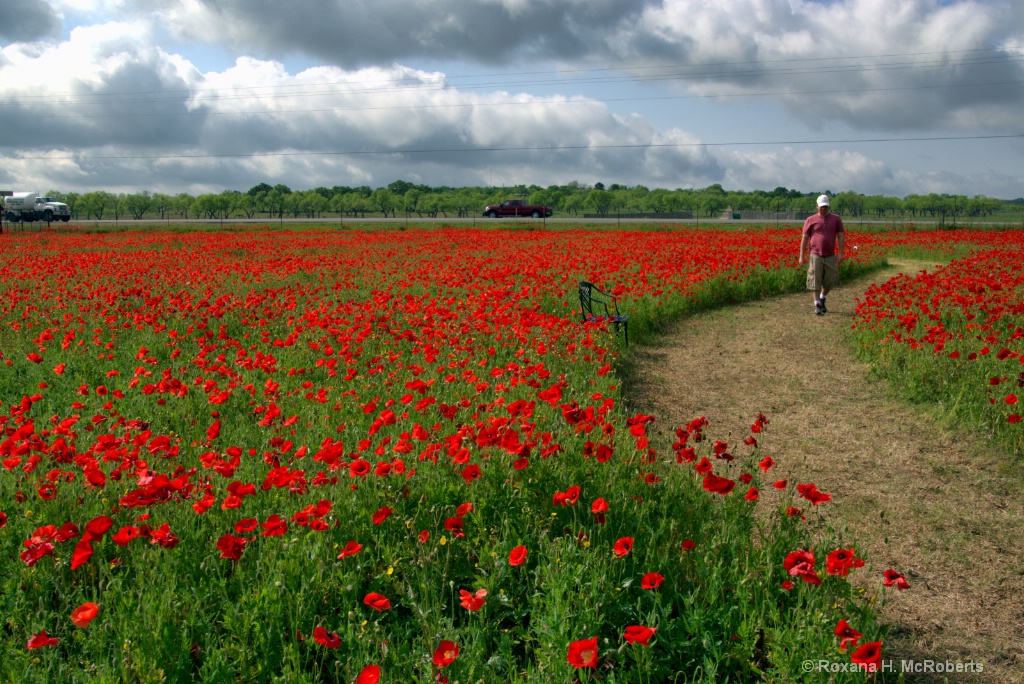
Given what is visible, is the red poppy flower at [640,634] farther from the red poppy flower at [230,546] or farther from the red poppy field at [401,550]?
the red poppy flower at [230,546]

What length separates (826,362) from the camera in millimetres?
9664

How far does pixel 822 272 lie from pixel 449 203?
90.0 m

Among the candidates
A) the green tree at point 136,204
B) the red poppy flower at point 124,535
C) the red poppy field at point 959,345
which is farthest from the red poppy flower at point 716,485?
the green tree at point 136,204

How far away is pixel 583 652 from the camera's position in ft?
7.47

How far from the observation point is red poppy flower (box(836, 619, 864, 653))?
2.52 meters

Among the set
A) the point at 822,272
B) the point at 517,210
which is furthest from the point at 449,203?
the point at 822,272

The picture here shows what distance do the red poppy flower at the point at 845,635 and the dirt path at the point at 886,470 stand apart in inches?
37.3

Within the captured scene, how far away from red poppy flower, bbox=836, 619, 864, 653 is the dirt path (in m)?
0.95

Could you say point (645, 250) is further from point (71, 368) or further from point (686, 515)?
point (686, 515)

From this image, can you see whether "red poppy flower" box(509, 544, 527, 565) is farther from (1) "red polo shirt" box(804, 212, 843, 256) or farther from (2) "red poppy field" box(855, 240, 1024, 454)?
(1) "red polo shirt" box(804, 212, 843, 256)

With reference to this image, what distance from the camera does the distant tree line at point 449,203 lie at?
101 meters

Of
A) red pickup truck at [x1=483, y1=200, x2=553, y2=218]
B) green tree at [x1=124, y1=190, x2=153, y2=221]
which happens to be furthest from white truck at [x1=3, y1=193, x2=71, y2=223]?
green tree at [x1=124, y1=190, x2=153, y2=221]

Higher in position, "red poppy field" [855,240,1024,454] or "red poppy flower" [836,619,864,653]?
"red poppy field" [855,240,1024,454]

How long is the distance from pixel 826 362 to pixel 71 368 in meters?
8.88
